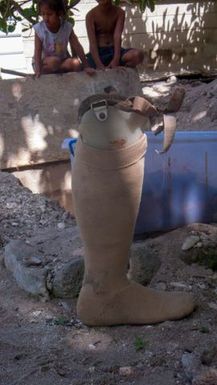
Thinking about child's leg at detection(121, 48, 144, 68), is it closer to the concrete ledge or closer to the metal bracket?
the concrete ledge

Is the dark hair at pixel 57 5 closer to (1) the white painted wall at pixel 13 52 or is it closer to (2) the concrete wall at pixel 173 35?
(2) the concrete wall at pixel 173 35

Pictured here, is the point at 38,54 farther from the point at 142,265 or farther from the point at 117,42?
the point at 142,265

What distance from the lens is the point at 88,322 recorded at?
8.70 feet

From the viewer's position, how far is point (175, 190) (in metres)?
3.50

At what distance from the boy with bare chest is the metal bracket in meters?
3.18

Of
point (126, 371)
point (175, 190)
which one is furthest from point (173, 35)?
point (126, 371)

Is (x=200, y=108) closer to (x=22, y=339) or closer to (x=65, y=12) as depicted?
(x=65, y=12)

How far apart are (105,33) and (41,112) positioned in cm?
105

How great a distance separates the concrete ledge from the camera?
511 cm

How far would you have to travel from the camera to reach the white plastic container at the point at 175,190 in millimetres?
3469

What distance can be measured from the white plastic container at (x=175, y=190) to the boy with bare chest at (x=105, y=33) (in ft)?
7.34

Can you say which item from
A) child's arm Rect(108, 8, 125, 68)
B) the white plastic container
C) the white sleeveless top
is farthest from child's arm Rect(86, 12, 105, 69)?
the white plastic container

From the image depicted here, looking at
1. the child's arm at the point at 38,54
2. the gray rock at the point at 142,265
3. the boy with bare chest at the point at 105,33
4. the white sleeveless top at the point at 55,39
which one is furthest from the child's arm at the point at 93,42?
the gray rock at the point at 142,265

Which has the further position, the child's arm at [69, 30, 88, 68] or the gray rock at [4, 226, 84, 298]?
the child's arm at [69, 30, 88, 68]
